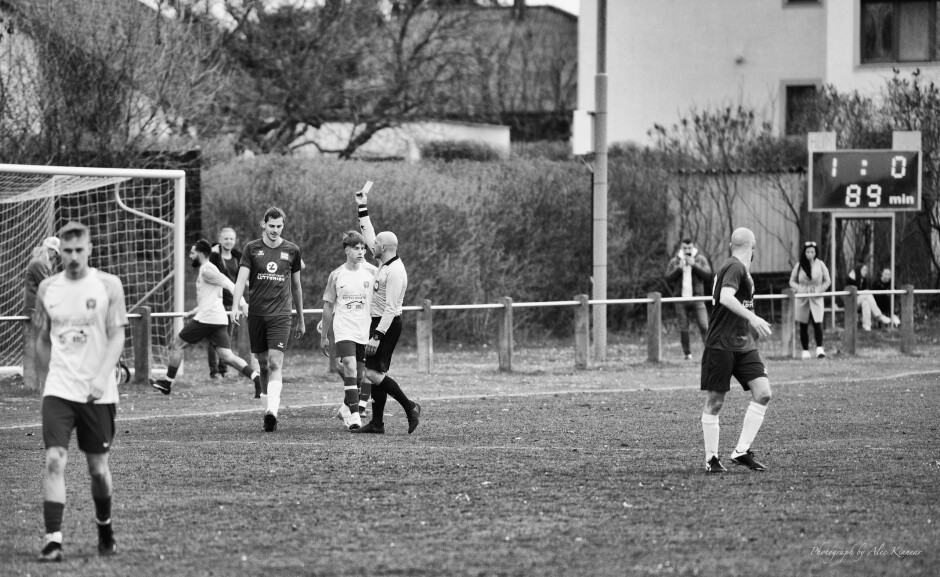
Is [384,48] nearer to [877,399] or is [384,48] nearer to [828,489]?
[877,399]

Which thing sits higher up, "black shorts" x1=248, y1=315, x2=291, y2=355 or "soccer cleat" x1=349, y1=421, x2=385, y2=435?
"black shorts" x1=248, y1=315, x2=291, y2=355

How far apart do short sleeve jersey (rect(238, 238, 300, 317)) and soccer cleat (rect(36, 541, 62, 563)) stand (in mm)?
5627

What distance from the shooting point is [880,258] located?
1180 inches

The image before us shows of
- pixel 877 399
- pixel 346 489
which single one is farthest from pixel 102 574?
pixel 877 399

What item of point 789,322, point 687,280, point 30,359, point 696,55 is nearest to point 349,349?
point 30,359

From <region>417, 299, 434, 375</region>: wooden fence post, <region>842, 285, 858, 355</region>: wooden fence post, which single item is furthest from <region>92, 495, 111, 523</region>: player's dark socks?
<region>842, 285, 858, 355</region>: wooden fence post

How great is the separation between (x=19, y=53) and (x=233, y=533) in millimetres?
16889

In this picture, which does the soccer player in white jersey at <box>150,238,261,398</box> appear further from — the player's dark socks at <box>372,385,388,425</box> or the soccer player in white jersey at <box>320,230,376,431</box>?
the player's dark socks at <box>372,385,388,425</box>

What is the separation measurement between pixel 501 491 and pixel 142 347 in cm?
936

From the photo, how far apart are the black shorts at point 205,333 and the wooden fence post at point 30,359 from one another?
189 cm

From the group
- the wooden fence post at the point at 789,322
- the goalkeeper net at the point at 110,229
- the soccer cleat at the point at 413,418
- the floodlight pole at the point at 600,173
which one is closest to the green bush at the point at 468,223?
the goalkeeper net at the point at 110,229

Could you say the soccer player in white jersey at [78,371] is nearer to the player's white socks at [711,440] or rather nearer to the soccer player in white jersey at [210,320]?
the player's white socks at [711,440]

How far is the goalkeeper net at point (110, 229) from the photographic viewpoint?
1888 centimetres

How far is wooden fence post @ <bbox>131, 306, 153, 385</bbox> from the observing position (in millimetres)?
17516
